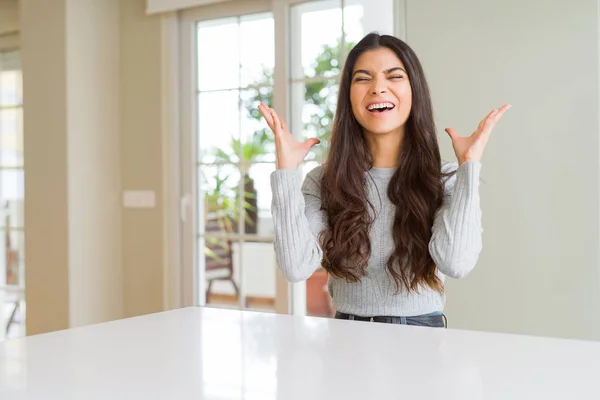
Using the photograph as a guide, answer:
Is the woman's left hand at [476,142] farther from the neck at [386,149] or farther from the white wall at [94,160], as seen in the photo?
the white wall at [94,160]

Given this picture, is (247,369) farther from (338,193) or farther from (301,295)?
(301,295)

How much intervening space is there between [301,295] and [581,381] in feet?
8.97

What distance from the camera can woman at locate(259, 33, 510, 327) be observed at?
144 cm

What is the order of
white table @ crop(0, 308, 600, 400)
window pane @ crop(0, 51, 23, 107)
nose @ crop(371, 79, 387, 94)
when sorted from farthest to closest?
window pane @ crop(0, 51, 23, 107), nose @ crop(371, 79, 387, 94), white table @ crop(0, 308, 600, 400)

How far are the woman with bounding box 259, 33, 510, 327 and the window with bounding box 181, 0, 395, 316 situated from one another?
5.38 feet

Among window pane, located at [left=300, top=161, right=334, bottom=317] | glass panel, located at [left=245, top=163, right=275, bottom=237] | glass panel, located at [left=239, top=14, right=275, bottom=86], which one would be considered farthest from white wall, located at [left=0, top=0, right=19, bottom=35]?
window pane, located at [left=300, top=161, right=334, bottom=317]

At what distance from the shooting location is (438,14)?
9.20 feet

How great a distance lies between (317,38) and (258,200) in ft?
3.04

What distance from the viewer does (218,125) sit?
3.71 m

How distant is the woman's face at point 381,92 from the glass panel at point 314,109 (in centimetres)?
172

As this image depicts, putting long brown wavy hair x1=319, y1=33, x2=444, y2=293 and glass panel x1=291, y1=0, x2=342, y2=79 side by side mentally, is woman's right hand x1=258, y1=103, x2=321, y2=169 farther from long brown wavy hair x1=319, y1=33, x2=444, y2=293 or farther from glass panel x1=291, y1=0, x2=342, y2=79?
glass panel x1=291, y1=0, x2=342, y2=79

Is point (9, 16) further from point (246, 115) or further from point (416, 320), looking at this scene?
point (416, 320)

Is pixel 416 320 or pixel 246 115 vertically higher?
pixel 246 115

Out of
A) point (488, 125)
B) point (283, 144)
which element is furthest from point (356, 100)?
point (488, 125)
